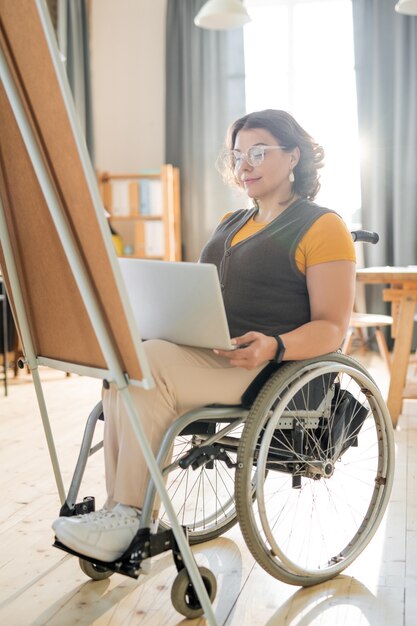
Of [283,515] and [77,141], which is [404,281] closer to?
[283,515]

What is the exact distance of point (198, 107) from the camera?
5.59m

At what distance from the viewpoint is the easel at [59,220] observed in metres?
1.06

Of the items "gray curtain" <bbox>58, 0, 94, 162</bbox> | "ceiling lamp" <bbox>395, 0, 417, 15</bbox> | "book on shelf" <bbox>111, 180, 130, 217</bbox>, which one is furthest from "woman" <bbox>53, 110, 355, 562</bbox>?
"gray curtain" <bbox>58, 0, 94, 162</bbox>

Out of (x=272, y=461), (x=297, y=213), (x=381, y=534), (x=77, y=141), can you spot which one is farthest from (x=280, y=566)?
(x=77, y=141)

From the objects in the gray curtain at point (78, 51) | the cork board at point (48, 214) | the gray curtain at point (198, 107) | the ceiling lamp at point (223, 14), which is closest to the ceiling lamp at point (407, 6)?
the ceiling lamp at point (223, 14)

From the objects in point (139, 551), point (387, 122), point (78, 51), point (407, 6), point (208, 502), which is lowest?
point (208, 502)

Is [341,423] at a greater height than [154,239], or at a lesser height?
lesser

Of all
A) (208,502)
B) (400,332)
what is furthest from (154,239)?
(208,502)

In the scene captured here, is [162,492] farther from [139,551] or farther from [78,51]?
[78,51]

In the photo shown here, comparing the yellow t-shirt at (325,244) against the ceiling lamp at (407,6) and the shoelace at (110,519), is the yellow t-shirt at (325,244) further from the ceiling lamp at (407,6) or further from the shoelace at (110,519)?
the ceiling lamp at (407,6)

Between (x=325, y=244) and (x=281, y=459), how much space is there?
431 millimetres

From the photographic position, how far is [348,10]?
542 centimetres

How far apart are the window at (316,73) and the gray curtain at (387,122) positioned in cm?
15

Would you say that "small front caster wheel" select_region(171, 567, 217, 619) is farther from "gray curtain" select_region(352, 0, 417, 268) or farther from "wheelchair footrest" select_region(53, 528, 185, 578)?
"gray curtain" select_region(352, 0, 417, 268)
